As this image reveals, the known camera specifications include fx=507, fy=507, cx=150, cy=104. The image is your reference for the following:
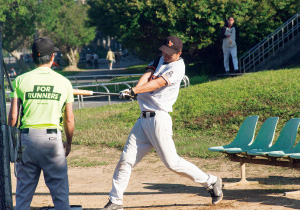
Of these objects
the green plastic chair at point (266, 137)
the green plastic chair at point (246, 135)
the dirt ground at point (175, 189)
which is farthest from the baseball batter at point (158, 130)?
the green plastic chair at point (246, 135)

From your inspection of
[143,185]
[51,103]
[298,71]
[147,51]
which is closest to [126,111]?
[298,71]

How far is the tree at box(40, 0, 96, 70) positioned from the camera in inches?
2180

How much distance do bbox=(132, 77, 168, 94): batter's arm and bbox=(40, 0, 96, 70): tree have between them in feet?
163

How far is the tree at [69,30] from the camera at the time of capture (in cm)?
5538

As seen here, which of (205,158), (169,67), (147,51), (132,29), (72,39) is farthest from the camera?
(72,39)

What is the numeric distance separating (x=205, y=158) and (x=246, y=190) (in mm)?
2515

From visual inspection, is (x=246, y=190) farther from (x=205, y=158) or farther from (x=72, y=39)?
(x=72, y=39)

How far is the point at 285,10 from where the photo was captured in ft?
69.8

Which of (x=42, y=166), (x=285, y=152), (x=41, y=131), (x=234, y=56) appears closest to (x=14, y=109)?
(x=41, y=131)

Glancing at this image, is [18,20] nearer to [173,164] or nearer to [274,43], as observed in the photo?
[274,43]

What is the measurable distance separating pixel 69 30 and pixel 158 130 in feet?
169

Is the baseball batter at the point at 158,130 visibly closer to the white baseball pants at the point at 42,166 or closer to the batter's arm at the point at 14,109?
the white baseball pants at the point at 42,166

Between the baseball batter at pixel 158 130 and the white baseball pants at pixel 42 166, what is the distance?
1.33 metres

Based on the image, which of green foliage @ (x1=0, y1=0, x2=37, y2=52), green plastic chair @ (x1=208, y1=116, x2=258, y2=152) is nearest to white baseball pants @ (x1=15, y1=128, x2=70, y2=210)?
green plastic chair @ (x1=208, y1=116, x2=258, y2=152)
